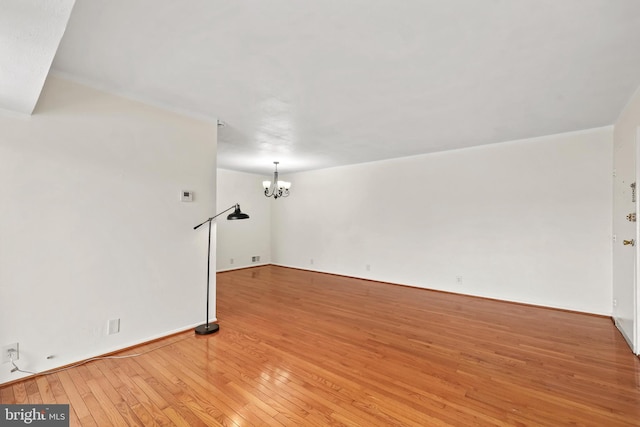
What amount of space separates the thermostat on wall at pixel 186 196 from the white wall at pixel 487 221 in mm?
3881

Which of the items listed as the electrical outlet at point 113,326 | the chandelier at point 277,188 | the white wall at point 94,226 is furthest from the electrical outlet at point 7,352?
the chandelier at point 277,188

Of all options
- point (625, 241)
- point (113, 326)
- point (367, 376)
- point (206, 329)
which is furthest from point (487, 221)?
point (113, 326)

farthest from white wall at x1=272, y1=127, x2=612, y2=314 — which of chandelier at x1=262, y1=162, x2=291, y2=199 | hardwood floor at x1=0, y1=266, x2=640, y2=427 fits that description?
chandelier at x1=262, y1=162, x2=291, y2=199

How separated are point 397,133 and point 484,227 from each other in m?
2.24

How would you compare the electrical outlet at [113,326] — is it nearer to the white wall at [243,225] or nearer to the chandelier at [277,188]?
the chandelier at [277,188]

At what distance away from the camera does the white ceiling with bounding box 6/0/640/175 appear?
1.70 m

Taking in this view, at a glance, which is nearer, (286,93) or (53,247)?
(53,247)

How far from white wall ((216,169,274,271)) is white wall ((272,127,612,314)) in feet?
5.95

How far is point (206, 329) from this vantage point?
3.24 metres

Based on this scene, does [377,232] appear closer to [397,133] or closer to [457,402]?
[397,133]

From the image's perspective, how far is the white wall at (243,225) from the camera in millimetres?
6906

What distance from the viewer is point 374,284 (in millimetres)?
5797

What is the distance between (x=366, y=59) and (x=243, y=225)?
5.88 metres

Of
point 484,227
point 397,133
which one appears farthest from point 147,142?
point 484,227
